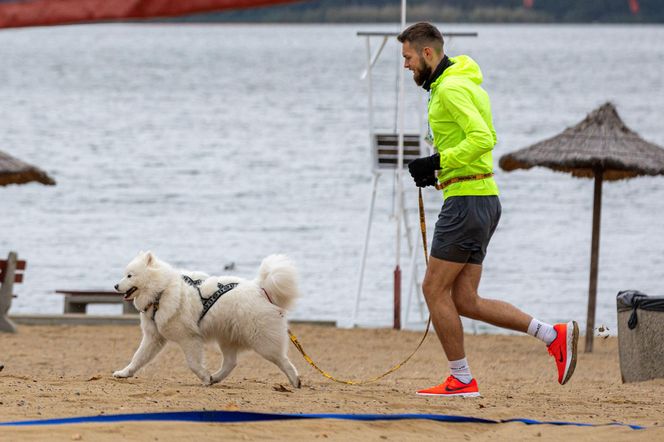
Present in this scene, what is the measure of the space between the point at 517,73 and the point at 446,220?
11321 centimetres

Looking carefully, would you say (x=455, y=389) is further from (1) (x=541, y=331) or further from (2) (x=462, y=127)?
(2) (x=462, y=127)

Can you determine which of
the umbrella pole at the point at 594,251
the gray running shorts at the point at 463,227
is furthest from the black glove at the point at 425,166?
the umbrella pole at the point at 594,251

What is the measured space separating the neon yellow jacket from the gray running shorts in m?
0.06

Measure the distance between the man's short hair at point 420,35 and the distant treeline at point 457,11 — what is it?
0.66 metres

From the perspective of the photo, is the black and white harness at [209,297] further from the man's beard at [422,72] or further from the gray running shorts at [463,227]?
the man's beard at [422,72]

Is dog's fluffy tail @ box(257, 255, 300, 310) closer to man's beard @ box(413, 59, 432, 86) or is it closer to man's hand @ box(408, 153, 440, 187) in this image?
man's hand @ box(408, 153, 440, 187)

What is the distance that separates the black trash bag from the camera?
379 inches

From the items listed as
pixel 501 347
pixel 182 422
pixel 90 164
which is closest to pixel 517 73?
pixel 90 164

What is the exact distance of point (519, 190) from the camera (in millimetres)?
39656

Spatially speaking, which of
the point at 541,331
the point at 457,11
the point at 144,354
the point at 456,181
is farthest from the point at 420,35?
Result: the point at 457,11

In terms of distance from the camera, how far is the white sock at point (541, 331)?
25.4 ft

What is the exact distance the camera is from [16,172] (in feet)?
48.3

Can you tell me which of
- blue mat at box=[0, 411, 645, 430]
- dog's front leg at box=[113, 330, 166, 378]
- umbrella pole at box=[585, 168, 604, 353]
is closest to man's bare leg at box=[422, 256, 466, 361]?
blue mat at box=[0, 411, 645, 430]

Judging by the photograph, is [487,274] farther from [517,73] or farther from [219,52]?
[219,52]
